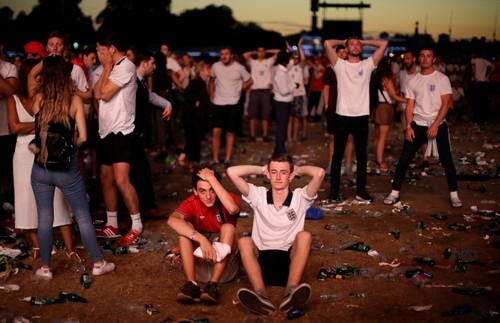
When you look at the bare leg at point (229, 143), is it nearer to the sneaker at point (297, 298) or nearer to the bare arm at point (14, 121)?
the bare arm at point (14, 121)

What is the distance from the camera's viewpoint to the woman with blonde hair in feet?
18.1

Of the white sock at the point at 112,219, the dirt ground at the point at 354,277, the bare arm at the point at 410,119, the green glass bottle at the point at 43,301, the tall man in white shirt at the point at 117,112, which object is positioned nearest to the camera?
the dirt ground at the point at 354,277

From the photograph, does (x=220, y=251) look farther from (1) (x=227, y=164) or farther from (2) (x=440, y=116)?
(1) (x=227, y=164)

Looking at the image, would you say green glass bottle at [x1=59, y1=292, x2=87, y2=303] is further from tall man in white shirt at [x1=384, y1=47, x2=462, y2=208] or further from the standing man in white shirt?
the standing man in white shirt

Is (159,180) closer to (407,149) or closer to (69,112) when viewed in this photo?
(407,149)

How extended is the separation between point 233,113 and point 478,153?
5193mm

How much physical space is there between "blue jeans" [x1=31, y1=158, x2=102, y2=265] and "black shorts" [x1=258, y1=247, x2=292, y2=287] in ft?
5.59

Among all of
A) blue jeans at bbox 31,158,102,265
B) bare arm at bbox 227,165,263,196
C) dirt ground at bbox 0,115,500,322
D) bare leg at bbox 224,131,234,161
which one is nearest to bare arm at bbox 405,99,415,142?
dirt ground at bbox 0,115,500,322

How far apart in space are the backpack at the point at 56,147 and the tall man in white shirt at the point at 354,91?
4172mm

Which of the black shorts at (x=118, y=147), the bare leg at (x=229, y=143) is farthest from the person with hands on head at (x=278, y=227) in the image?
the bare leg at (x=229, y=143)

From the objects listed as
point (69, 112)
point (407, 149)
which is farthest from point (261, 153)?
point (69, 112)

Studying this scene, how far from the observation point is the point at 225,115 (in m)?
11.7

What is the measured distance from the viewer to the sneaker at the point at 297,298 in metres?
4.80

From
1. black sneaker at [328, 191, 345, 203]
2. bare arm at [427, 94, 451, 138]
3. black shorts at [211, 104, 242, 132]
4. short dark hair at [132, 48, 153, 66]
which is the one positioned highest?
short dark hair at [132, 48, 153, 66]
